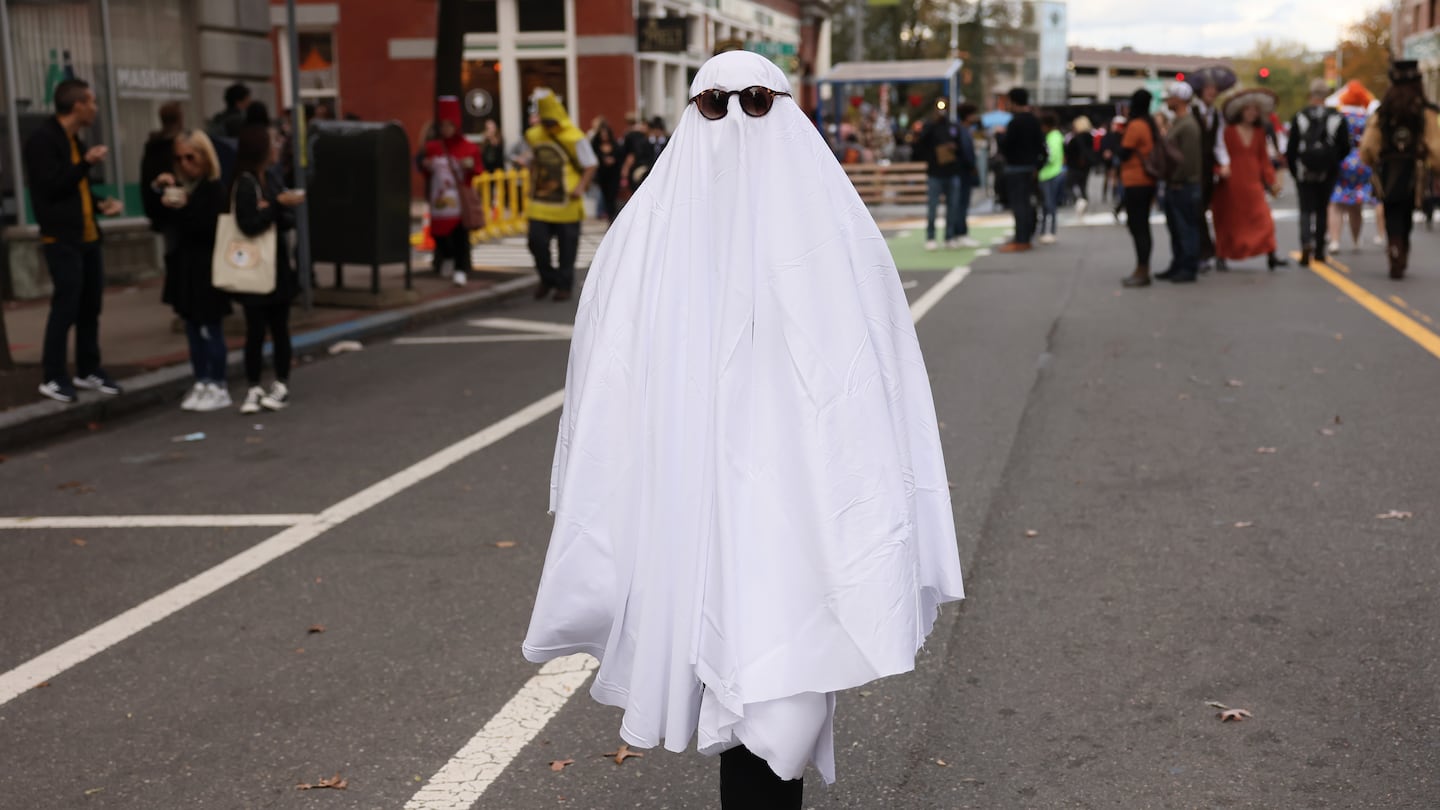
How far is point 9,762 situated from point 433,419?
17.1 ft

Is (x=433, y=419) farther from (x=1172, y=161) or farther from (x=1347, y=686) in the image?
(x=1172, y=161)

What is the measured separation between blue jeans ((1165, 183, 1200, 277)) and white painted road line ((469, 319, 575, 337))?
6017 mm

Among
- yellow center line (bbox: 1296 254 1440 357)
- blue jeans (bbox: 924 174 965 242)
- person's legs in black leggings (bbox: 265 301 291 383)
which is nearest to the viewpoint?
person's legs in black leggings (bbox: 265 301 291 383)

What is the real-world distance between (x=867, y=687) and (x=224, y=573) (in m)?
2.78

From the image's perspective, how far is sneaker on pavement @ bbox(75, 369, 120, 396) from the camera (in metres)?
9.96

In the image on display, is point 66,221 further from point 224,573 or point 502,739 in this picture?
point 502,739

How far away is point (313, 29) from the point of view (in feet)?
120

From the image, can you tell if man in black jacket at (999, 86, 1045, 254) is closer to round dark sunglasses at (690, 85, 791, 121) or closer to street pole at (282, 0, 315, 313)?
street pole at (282, 0, 315, 313)

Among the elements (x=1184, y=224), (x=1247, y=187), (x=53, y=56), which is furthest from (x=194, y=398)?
(x=1247, y=187)

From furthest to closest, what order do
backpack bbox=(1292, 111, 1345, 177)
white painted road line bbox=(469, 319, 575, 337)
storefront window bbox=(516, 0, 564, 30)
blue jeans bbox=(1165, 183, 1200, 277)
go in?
storefront window bbox=(516, 0, 564, 30)
backpack bbox=(1292, 111, 1345, 177)
blue jeans bbox=(1165, 183, 1200, 277)
white painted road line bbox=(469, 319, 575, 337)

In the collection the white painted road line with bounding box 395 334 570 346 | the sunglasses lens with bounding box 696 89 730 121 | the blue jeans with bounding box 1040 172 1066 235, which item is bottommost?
the white painted road line with bounding box 395 334 570 346

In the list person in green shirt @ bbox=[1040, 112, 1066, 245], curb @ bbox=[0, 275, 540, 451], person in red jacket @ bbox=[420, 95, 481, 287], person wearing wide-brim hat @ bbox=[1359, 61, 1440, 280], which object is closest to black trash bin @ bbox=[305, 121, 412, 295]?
curb @ bbox=[0, 275, 540, 451]

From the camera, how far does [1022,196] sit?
20.5 metres

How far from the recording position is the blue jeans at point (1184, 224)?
15.2 metres
